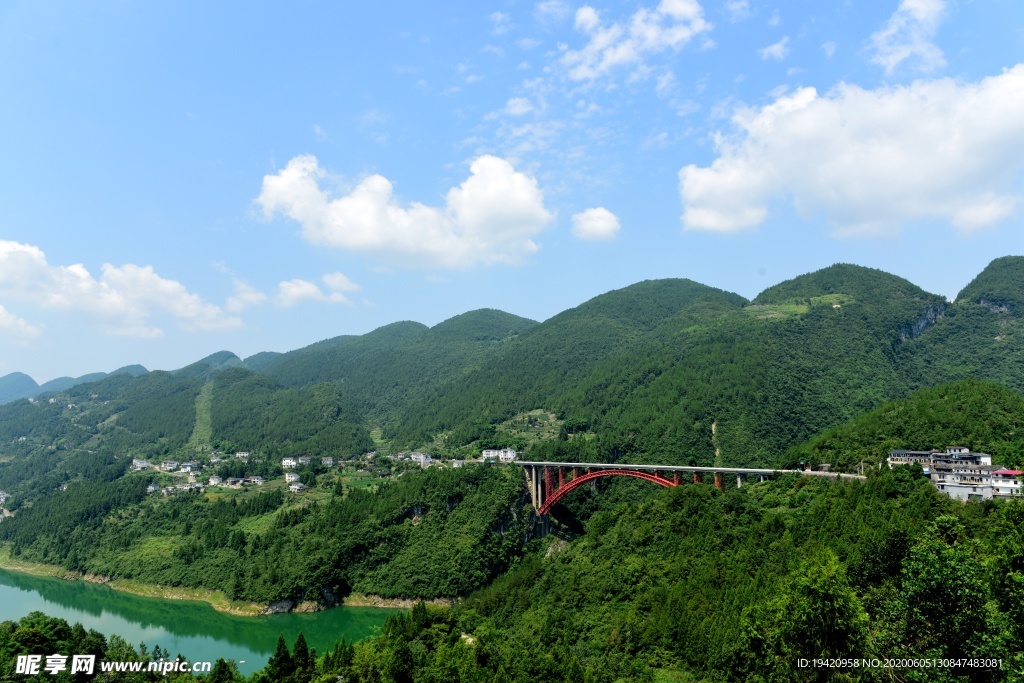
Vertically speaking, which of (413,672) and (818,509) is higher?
(818,509)

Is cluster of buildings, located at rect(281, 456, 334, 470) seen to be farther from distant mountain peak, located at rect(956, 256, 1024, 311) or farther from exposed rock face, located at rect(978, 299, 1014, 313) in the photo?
distant mountain peak, located at rect(956, 256, 1024, 311)

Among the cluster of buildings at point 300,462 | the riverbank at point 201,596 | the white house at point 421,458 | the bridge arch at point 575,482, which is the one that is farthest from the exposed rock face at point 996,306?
the cluster of buildings at point 300,462

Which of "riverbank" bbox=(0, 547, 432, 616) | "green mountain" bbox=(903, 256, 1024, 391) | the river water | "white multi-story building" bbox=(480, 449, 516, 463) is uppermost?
"green mountain" bbox=(903, 256, 1024, 391)

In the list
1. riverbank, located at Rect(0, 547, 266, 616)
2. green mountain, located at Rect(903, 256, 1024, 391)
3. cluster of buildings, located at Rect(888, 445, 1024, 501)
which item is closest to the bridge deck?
cluster of buildings, located at Rect(888, 445, 1024, 501)

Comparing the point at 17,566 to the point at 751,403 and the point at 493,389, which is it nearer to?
the point at 493,389

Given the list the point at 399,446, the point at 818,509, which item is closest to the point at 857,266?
the point at 399,446

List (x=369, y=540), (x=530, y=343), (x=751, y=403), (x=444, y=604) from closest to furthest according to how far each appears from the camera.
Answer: (x=444, y=604) → (x=369, y=540) → (x=751, y=403) → (x=530, y=343)

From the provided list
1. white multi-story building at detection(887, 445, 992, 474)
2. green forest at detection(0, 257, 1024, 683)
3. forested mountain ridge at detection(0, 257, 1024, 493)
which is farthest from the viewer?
forested mountain ridge at detection(0, 257, 1024, 493)
